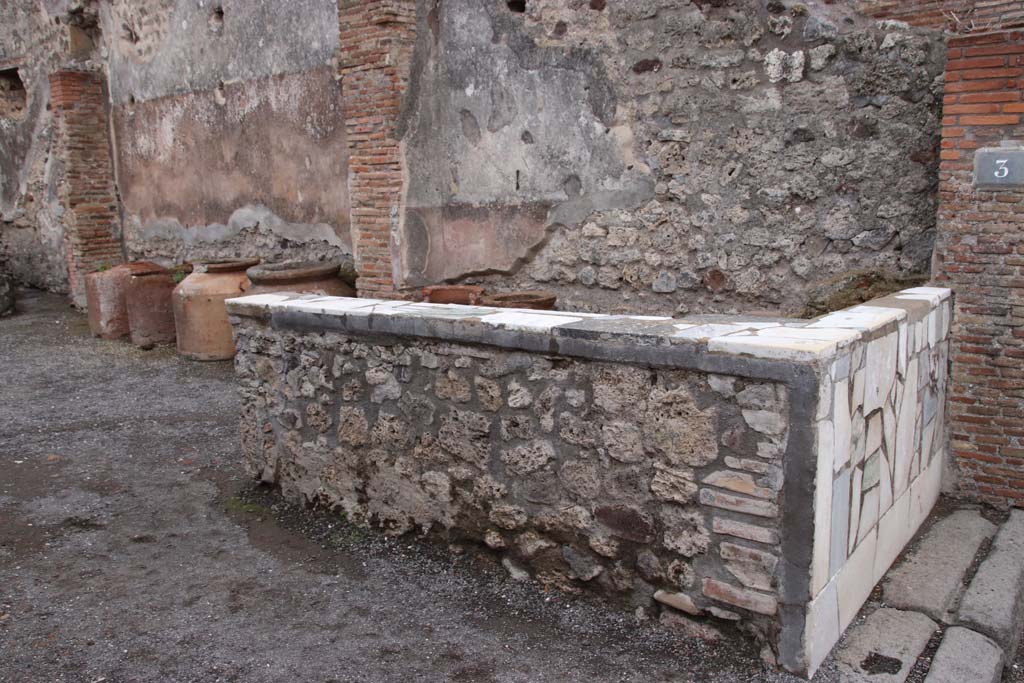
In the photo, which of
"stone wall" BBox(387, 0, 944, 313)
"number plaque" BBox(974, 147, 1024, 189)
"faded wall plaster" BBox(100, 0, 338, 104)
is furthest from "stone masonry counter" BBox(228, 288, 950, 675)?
"faded wall plaster" BBox(100, 0, 338, 104)

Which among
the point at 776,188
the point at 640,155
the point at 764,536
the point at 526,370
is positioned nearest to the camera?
the point at 764,536

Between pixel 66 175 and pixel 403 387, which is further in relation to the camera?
pixel 66 175

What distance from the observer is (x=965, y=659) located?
258cm

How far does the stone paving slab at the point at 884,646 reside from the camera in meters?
2.50

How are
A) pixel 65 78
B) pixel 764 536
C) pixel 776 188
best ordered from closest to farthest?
pixel 764 536 < pixel 776 188 < pixel 65 78

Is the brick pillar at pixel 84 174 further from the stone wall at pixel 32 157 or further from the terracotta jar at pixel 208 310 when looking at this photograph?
the terracotta jar at pixel 208 310

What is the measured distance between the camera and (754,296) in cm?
499

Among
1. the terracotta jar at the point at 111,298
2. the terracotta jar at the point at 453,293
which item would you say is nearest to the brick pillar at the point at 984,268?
the terracotta jar at the point at 453,293

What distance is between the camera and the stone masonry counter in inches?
96.6

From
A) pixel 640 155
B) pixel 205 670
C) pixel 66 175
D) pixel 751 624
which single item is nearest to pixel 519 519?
pixel 751 624

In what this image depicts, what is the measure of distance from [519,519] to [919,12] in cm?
326

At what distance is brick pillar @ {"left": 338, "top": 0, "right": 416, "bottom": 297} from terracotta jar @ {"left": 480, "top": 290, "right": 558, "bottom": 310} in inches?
44.1

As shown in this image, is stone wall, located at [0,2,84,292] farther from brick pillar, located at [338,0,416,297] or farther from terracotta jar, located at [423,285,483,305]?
terracotta jar, located at [423,285,483,305]

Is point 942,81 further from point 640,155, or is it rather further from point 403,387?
point 403,387
